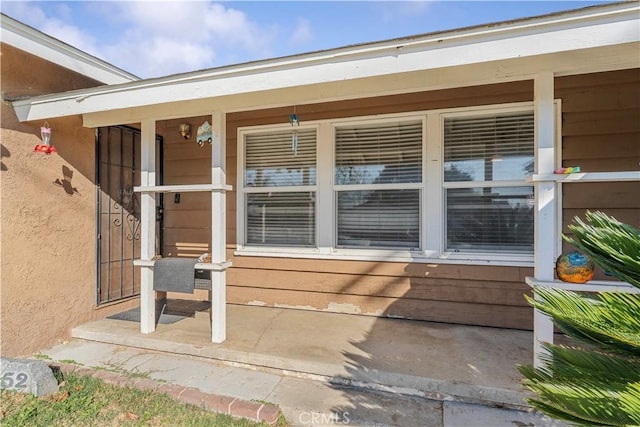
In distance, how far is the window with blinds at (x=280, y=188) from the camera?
396 cm

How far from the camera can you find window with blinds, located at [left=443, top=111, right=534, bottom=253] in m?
3.28

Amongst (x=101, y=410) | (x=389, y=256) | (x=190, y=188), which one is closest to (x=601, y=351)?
(x=389, y=256)

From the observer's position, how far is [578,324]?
3.66 feet

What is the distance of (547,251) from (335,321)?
82.0 inches

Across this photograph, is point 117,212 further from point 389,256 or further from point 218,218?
point 389,256

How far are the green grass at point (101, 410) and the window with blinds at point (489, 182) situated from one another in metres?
2.67

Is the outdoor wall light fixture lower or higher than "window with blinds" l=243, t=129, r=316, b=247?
higher

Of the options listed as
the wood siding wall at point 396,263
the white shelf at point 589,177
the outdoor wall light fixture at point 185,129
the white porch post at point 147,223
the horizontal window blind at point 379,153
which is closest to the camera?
the white shelf at point 589,177

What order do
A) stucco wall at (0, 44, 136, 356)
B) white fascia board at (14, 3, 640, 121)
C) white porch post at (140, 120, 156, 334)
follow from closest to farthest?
white fascia board at (14, 3, 640, 121)
stucco wall at (0, 44, 136, 356)
white porch post at (140, 120, 156, 334)

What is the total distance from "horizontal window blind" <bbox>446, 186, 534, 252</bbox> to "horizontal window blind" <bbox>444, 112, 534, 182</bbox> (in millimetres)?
152

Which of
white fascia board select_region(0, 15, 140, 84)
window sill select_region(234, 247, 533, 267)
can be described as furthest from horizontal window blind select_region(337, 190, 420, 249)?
white fascia board select_region(0, 15, 140, 84)

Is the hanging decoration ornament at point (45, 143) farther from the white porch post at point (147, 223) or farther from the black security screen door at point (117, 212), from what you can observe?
the white porch post at point (147, 223)

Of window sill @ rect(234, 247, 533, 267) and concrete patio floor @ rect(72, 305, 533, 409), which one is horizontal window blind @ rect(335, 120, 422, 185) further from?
concrete patio floor @ rect(72, 305, 533, 409)

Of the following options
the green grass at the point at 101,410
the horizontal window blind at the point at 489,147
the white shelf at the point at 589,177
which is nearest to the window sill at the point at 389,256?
the horizontal window blind at the point at 489,147
